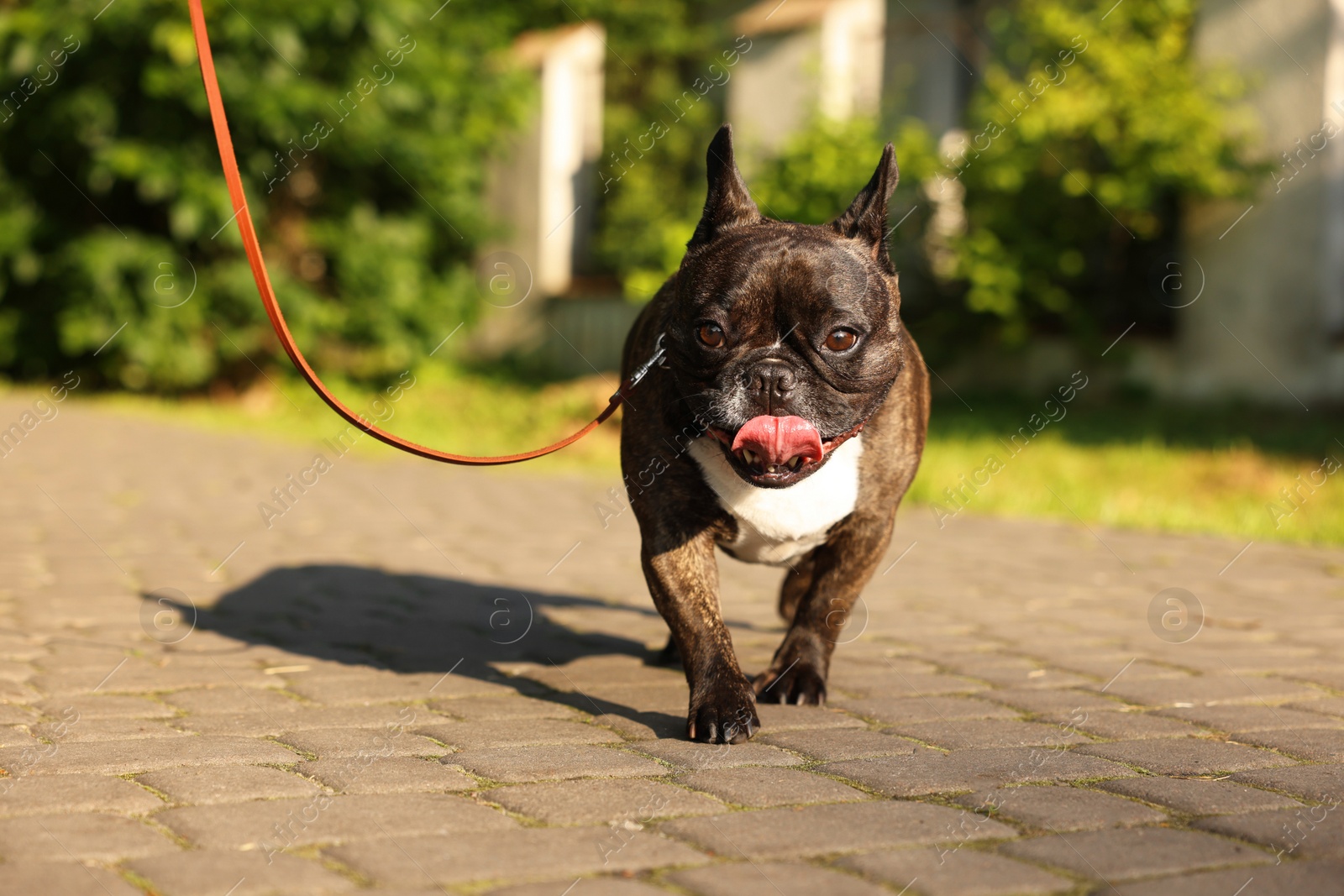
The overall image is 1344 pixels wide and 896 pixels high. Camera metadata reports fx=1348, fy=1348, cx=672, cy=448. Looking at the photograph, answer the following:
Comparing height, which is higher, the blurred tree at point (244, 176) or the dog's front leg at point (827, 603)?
the blurred tree at point (244, 176)

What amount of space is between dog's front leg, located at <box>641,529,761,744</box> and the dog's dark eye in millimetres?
631

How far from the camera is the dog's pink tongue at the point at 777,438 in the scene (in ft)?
10.6

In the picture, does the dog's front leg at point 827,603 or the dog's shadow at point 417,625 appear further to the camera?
the dog's shadow at point 417,625

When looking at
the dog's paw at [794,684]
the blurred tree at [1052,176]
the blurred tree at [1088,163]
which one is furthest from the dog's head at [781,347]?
the blurred tree at [1088,163]

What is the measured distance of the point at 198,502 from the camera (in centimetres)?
794

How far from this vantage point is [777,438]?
3.22m

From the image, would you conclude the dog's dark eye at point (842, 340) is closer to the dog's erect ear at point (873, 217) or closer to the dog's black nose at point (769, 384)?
the dog's black nose at point (769, 384)

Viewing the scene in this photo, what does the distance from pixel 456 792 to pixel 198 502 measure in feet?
18.5

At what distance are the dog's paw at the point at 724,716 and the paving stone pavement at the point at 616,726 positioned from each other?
0.17 ft

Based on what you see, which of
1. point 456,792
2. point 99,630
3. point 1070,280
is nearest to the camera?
point 456,792

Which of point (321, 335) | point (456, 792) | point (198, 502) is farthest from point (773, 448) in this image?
point (321, 335)

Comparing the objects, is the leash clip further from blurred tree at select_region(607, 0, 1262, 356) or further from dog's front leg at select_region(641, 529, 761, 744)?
blurred tree at select_region(607, 0, 1262, 356)

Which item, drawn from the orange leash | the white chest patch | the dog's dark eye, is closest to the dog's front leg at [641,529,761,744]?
the white chest patch

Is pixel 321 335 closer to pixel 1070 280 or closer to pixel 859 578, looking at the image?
pixel 1070 280
